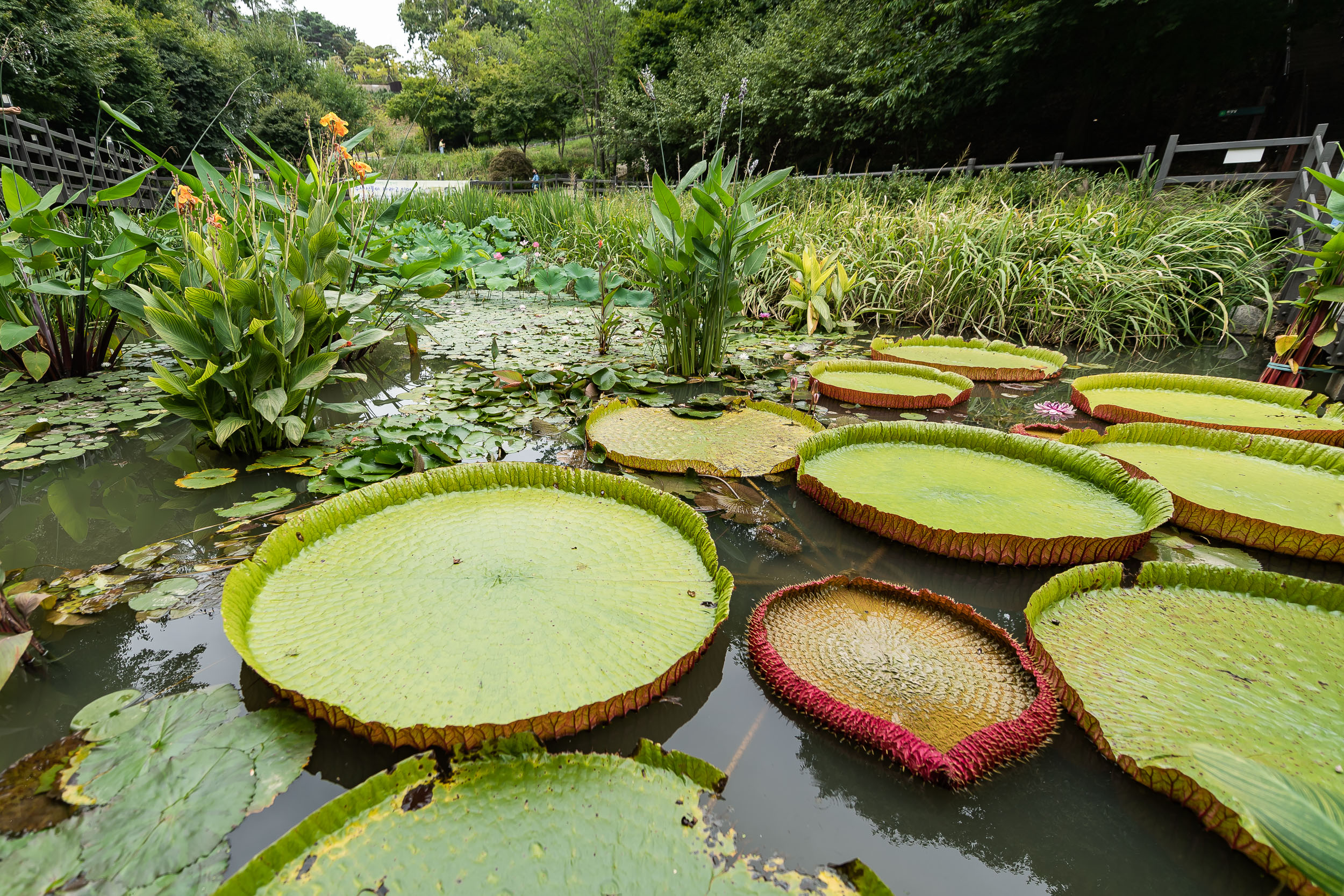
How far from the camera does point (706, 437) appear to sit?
2.11 meters

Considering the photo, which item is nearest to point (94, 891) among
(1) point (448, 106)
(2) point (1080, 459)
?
(2) point (1080, 459)

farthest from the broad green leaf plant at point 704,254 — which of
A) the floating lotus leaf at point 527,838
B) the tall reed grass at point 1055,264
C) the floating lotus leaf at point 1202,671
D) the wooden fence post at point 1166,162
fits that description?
the wooden fence post at point 1166,162

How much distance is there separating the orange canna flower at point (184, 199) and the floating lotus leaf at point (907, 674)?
6.96ft

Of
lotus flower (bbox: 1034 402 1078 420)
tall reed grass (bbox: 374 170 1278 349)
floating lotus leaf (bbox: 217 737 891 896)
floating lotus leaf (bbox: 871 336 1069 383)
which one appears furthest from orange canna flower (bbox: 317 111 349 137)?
lotus flower (bbox: 1034 402 1078 420)

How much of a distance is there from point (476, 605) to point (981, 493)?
1.44 meters

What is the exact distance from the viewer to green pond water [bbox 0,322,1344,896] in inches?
31.5

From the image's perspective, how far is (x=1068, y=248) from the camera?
4363 mm

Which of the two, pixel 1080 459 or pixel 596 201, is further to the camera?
pixel 596 201

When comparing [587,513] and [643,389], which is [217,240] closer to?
[587,513]

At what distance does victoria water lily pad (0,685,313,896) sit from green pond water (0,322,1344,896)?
37mm

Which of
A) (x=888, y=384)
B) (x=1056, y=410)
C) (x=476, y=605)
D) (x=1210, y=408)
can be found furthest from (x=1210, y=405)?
(x=476, y=605)

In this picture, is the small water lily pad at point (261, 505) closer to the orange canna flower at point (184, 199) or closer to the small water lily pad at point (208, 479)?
the small water lily pad at point (208, 479)

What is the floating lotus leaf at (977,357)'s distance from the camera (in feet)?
10.1

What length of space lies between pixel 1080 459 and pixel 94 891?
2296 millimetres
